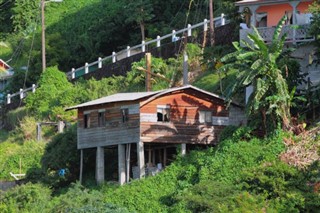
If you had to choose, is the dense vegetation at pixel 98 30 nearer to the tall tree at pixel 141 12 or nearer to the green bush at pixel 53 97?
the tall tree at pixel 141 12

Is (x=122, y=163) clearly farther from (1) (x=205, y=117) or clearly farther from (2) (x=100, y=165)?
(1) (x=205, y=117)

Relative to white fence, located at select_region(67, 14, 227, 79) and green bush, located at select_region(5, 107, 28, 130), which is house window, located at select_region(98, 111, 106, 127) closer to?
white fence, located at select_region(67, 14, 227, 79)

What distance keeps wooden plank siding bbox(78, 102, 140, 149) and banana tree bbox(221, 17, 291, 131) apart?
581 centimetres

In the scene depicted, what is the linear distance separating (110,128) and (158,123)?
3.11 meters

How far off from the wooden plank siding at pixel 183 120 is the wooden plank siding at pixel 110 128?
0.57 metres

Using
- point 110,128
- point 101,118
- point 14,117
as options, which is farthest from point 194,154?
point 14,117

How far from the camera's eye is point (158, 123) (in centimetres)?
5872

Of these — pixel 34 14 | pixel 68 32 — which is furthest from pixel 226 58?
pixel 34 14

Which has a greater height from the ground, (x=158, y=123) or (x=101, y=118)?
(x=101, y=118)

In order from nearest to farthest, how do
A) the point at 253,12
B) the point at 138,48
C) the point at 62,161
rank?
1. the point at 253,12
2. the point at 62,161
3. the point at 138,48

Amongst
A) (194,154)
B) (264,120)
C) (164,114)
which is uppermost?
(164,114)

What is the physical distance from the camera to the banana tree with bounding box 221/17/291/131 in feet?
178

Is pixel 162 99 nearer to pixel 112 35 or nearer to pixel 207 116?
pixel 207 116

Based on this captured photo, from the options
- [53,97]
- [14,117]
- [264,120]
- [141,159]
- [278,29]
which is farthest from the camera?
[14,117]
